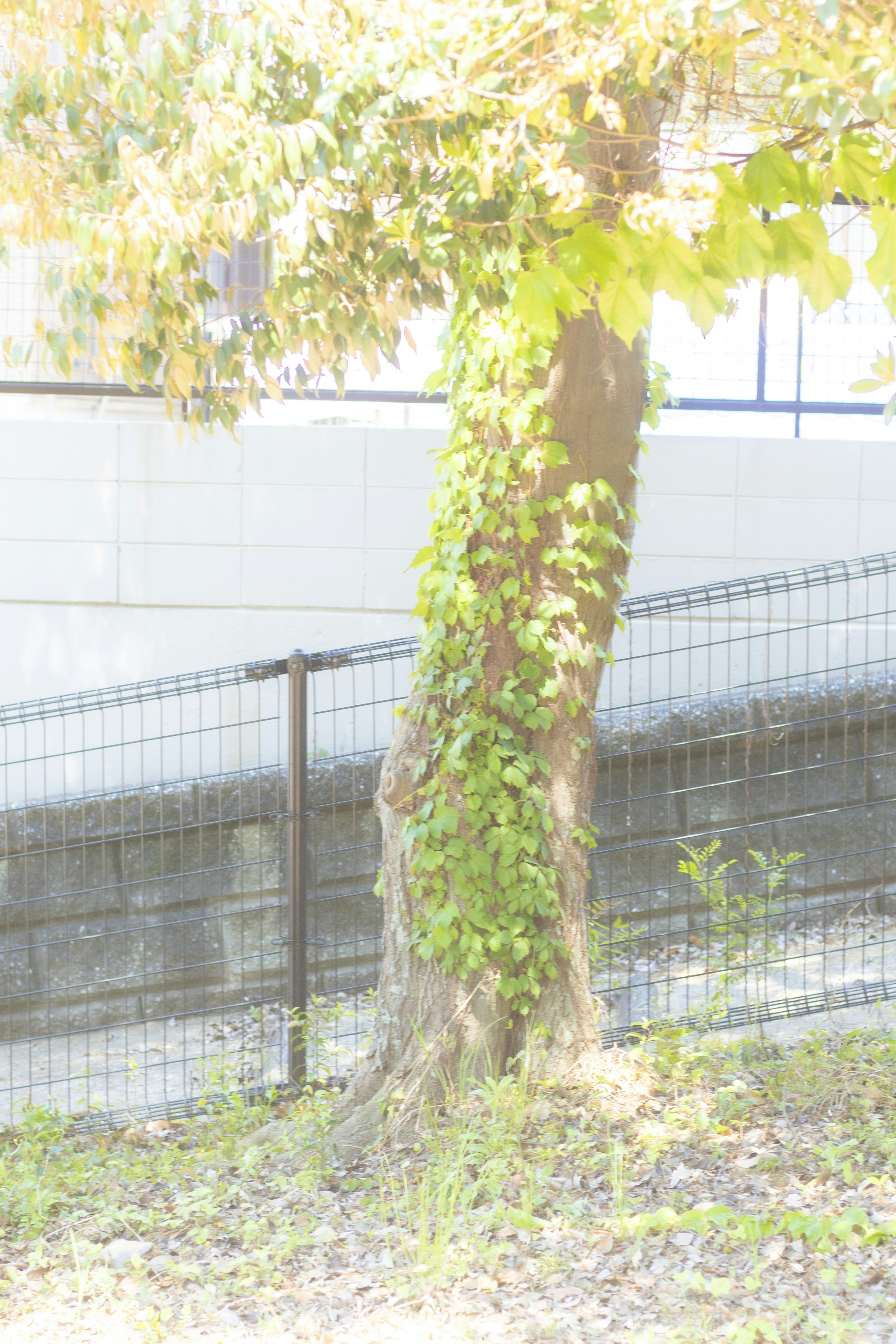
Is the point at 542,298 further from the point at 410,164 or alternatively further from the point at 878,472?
the point at 878,472

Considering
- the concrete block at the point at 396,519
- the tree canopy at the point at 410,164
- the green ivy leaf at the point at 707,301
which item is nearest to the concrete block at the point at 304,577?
the concrete block at the point at 396,519

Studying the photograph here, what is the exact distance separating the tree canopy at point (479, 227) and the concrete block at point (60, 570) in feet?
9.23

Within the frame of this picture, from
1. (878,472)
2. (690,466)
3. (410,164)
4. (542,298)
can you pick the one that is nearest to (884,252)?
(542,298)

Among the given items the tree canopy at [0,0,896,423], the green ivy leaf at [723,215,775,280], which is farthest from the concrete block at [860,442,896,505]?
the green ivy leaf at [723,215,775,280]

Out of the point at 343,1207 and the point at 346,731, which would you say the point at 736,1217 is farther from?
the point at 346,731

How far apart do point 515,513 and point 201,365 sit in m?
1.16

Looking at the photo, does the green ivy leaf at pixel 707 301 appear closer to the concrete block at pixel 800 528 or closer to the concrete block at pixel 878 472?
the concrete block at pixel 800 528

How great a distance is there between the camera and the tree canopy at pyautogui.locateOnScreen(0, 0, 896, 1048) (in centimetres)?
230

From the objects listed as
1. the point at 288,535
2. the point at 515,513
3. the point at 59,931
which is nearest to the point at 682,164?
the point at 515,513

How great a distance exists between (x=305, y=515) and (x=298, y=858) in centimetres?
271

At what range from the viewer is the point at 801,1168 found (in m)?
3.18

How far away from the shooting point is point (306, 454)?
6594 millimetres

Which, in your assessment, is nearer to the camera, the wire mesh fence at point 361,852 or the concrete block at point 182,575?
the wire mesh fence at point 361,852

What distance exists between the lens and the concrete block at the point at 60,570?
6.73m
